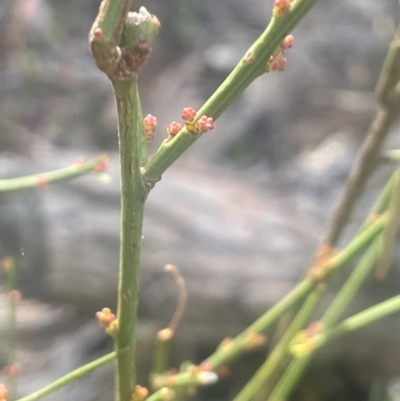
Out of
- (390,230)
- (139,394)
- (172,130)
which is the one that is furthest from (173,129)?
(390,230)

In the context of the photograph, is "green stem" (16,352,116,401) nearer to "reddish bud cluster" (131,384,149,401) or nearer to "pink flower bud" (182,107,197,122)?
"reddish bud cluster" (131,384,149,401)

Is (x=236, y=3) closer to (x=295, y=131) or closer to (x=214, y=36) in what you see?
(x=214, y=36)

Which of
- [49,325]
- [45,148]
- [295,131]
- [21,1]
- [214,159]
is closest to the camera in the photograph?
[49,325]

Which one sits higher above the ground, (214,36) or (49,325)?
(214,36)

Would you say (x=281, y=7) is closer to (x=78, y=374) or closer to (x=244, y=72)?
(x=244, y=72)

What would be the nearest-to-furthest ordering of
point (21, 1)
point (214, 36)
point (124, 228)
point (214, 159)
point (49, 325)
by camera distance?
point (124, 228) < point (49, 325) < point (21, 1) < point (214, 159) < point (214, 36)

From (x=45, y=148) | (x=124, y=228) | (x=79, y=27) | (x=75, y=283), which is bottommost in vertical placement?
(x=124, y=228)

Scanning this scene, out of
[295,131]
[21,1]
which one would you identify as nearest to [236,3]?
[295,131]
